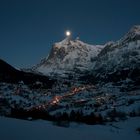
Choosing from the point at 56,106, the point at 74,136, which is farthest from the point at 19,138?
the point at 56,106

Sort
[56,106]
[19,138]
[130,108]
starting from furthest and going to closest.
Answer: [56,106]
[130,108]
[19,138]

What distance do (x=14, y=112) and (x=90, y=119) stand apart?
24823 millimetres

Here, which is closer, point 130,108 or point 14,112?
point 14,112

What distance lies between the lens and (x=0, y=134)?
15.5 metres

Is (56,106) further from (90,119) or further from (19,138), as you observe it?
(19,138)

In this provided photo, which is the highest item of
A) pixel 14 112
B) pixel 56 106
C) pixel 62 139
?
pixel 56 106

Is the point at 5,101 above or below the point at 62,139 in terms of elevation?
above

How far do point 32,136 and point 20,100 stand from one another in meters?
187

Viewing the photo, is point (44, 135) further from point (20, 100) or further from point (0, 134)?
point (20, 100)

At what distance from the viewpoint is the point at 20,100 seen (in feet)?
653

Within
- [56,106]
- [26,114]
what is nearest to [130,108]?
[56,106]

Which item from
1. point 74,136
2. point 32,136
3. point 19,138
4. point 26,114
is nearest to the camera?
point 19,138

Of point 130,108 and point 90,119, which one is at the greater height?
point 130,108

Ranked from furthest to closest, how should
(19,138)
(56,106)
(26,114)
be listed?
(56,106), (26,114), (19,138)
